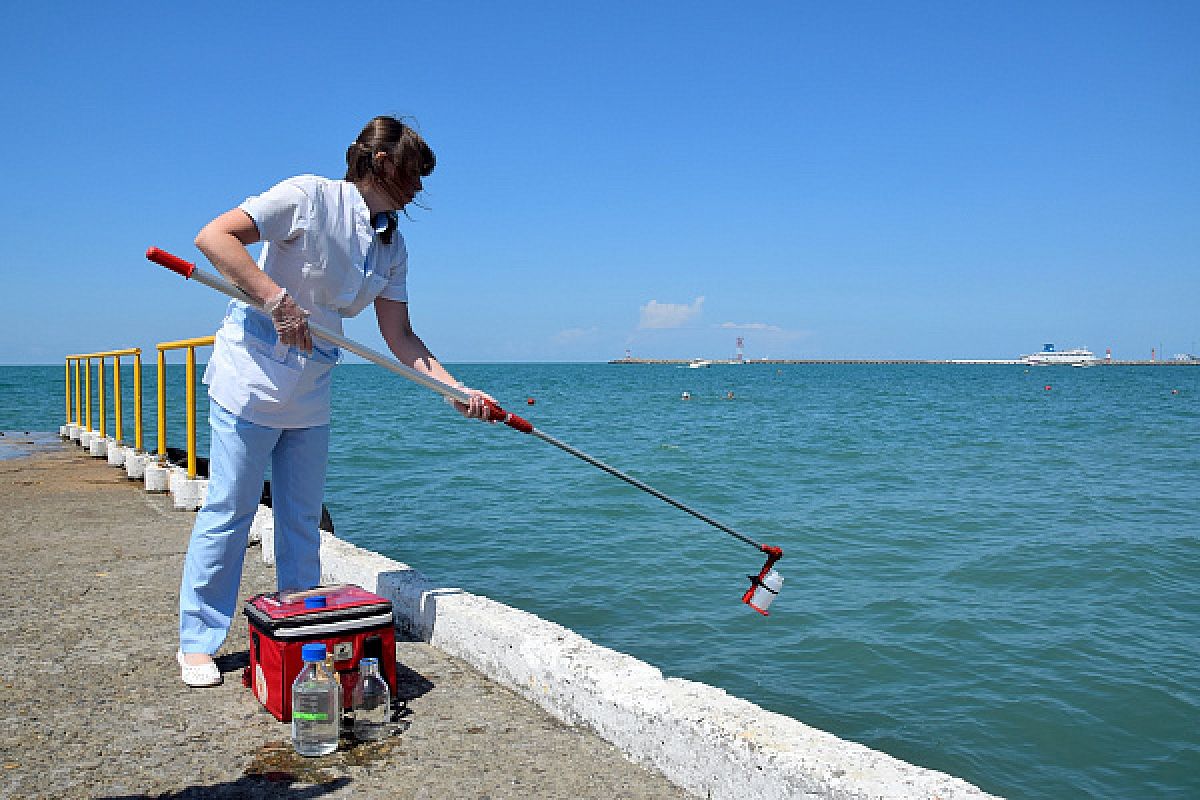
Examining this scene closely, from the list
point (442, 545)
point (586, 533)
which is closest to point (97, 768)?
point (442, 545)

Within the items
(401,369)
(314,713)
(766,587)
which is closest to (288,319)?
(401,369)

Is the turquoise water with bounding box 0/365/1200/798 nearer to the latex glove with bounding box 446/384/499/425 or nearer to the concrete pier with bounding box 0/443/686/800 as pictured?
the concrete pier with bounding box 0/443/686/800

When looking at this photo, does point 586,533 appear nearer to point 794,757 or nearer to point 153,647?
point 153,647

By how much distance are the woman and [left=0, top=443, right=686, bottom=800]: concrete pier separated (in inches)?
11.8

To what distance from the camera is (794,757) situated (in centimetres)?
218

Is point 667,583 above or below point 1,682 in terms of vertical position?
below

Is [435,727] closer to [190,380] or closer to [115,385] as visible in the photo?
[190,380]

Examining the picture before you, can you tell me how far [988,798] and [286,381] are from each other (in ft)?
7.65

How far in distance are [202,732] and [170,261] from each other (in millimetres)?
1410

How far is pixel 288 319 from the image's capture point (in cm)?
268

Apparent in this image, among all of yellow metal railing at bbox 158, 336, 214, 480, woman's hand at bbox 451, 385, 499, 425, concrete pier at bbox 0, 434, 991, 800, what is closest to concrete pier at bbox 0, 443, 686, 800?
concrete pier at bbox 0, 434, 991, 800

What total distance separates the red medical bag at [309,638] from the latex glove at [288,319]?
85cm

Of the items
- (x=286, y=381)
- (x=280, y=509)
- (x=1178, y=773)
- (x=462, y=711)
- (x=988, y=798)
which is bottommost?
(x=1178, y=773)

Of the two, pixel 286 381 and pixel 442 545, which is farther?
pixel 442 545
